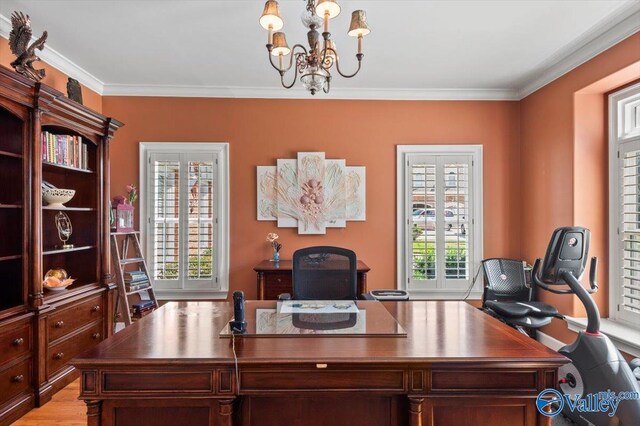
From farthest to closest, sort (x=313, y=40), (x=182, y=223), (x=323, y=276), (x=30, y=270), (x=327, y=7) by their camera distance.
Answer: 1. (x=182, y=223)
2. (x=323, y=276)
3. (x=30, y=270)
4. (x=313, y=40)
5. (x=327, y=7)

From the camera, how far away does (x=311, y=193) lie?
3.98 meters

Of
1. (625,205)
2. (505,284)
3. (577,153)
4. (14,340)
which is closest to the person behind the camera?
(14,340)

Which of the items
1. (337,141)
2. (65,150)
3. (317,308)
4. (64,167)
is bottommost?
(317,308)

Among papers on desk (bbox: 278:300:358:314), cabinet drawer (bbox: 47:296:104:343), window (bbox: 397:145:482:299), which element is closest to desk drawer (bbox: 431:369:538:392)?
papers on desk (bbox: 278:300:358:314)

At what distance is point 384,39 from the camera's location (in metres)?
2.89

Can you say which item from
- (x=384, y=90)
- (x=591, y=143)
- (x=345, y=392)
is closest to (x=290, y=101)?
(x=384, y=90)

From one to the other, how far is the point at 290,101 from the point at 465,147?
79.8 inches

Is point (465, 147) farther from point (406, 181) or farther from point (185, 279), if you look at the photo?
point (185, 279)

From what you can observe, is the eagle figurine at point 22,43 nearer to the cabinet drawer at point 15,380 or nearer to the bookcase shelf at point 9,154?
the bookcase shelf at point 9,154

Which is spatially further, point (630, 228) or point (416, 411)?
point (630, 228)

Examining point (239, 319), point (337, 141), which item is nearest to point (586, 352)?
point (239, 319)

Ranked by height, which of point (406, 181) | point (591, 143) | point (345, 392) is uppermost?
point (591, 143)

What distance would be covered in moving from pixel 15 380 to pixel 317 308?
2.04 metres

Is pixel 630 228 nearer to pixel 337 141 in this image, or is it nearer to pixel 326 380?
pixel 337 141
